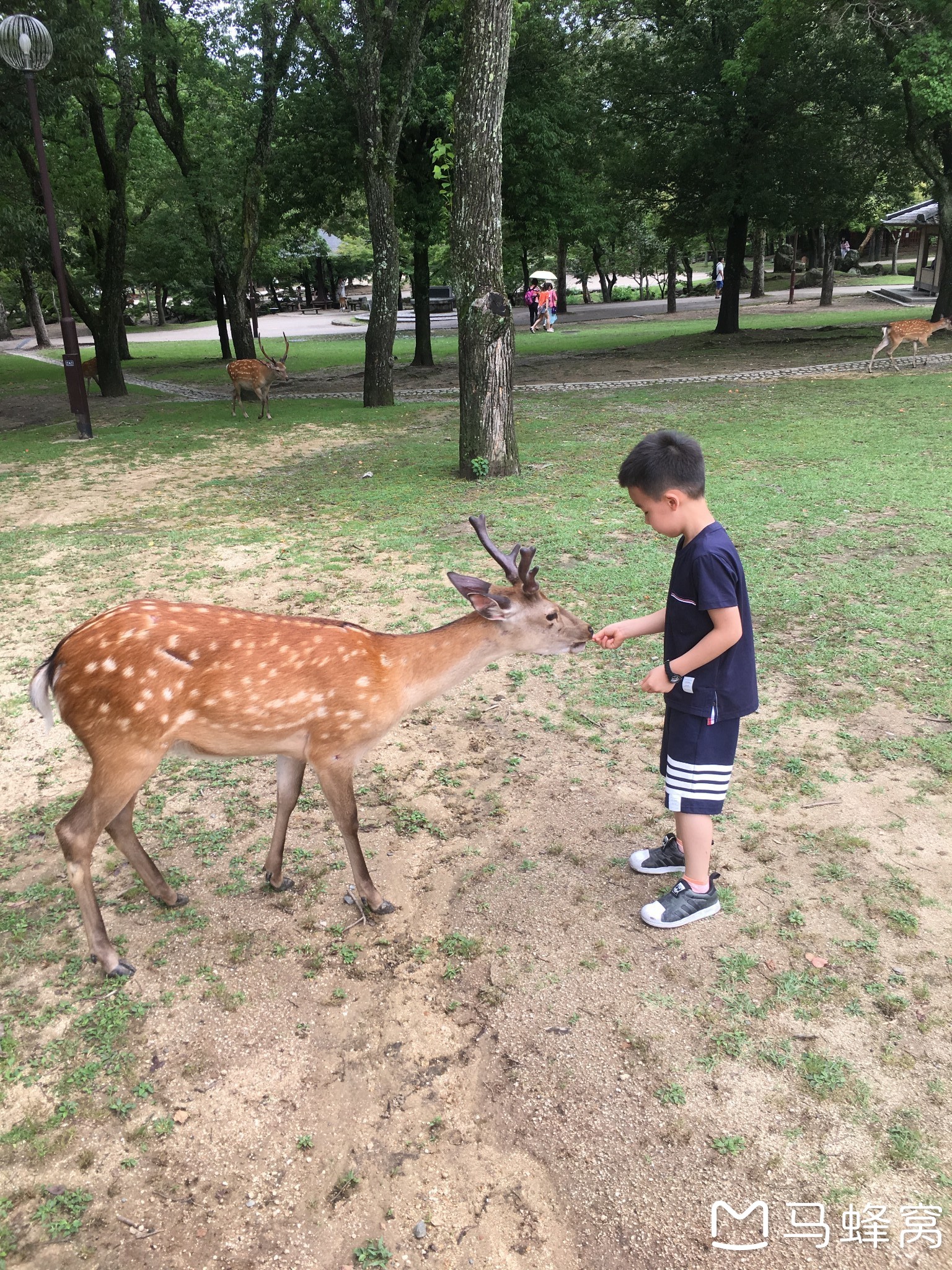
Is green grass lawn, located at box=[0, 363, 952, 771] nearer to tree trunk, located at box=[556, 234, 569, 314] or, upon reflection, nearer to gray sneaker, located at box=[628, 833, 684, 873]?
gray sneaker, located at box=[628, 833, 684, 873]

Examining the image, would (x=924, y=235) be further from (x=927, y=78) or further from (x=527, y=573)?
(x=527, y=573)

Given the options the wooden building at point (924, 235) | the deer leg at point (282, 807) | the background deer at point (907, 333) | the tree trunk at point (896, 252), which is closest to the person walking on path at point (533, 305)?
the wooden building at point (924, 235)

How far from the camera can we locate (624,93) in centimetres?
1978

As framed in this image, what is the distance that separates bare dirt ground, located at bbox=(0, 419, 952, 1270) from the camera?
2.28m

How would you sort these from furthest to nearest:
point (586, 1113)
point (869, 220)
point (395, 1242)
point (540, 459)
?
point (869, 220) → point (540, 459) → point (586, 1113) → point (395, 1242)

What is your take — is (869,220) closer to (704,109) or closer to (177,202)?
(704,109)

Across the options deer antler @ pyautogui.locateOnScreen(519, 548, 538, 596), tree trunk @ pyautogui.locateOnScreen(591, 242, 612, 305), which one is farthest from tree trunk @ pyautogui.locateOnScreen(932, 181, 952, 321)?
tree trunk @ pyautogui.locateOnScreen(591, 242, 612, 305)

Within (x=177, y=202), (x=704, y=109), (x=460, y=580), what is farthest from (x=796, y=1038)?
(x=704, y=109)

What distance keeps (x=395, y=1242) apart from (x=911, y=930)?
201 cm

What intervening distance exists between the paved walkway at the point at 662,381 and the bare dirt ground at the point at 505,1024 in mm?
12631

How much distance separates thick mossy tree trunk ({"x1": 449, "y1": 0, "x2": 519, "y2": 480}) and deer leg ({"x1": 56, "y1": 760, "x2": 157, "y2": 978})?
705cm

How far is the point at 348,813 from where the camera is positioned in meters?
3.22

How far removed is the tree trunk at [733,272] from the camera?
2108 cm
